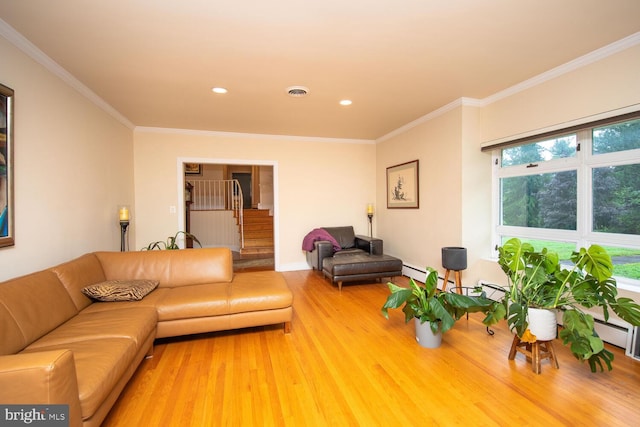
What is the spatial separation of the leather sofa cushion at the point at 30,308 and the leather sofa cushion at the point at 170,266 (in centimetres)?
65

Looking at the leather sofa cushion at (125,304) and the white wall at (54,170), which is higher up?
the white wall at (54,170)

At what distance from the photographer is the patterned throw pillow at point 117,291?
2273 mm

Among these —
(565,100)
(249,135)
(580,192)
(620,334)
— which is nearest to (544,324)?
(620,334)

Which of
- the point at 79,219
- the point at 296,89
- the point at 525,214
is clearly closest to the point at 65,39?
the point at 79,219

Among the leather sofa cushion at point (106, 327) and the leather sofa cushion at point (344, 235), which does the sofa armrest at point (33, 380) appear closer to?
the leather sofa cushion at point (106, 327)

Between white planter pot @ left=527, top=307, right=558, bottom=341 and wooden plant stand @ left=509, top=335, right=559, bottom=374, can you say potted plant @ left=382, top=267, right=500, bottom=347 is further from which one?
wooden plant stand @ left=509, top=335, right=559, bottom=374

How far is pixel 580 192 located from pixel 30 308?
435 centimetres

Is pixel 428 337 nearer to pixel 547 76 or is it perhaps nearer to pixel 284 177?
pixel 547 76

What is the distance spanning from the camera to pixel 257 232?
22.7 feet

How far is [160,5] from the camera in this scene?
178 centimetres

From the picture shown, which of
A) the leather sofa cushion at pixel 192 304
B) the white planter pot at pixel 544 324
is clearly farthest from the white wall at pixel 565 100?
the leather sofa cushion at pixel 192 304

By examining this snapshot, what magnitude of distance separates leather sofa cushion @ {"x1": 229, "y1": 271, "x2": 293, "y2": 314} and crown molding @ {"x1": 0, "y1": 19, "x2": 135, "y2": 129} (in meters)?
2.46

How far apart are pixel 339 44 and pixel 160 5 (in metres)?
1.24

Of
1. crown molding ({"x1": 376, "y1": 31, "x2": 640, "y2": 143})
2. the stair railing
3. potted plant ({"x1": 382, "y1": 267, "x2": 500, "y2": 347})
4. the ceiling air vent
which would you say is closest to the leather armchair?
crown molding ({"x1": 376, "y1": 31, "x2": 640, "y2": 143})
